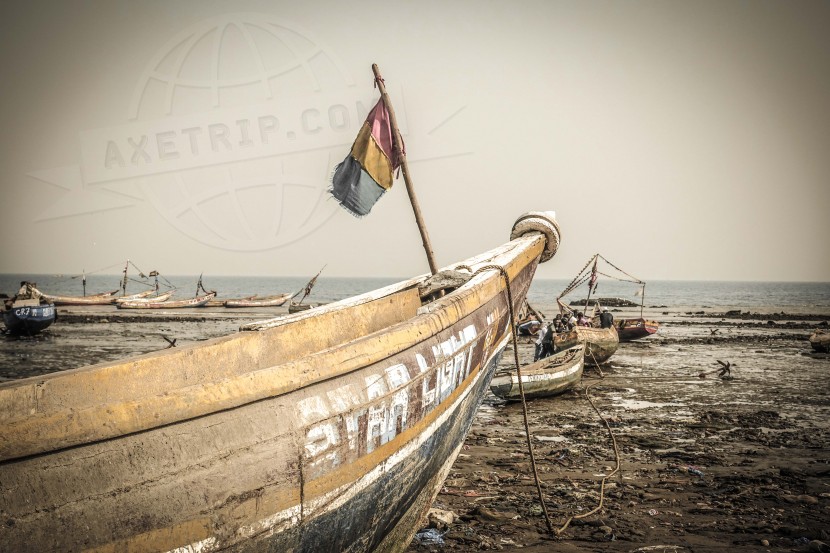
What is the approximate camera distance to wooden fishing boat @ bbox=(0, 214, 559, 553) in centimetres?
199

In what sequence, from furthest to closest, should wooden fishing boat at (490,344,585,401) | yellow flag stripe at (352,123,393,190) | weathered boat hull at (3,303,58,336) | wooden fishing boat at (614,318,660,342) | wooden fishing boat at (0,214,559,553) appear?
1. wooden fishing boat at (614,318,660,342)
2. weathered boat hull at (3,303,58,336)
3. wooden fishing boat at (490,344,585,401)
4. yellow flag stripe at (352,123,393,190)
5. wooden fishing boat at (0,214,559,553)

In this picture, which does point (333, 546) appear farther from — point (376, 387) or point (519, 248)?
point (519, 248)

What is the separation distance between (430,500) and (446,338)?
1.72m

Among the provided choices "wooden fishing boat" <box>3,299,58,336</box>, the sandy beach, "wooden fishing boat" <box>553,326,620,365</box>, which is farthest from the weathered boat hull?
"wooden fishing boat" <box>553,326,620,365</box>

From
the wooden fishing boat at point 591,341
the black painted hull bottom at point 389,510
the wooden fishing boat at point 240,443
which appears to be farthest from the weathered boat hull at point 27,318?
the black painted hull bottom at point 389,510

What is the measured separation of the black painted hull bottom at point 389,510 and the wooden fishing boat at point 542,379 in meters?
6.00

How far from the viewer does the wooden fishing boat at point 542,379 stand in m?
11.2

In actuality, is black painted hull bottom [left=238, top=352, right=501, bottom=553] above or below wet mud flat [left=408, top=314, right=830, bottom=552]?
above

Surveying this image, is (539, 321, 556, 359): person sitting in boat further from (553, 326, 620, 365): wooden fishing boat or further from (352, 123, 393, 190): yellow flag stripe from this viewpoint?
(352, 123, 393, 190): yellow flag stripe

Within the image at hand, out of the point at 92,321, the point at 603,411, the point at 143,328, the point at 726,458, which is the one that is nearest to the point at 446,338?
the point at 726,458

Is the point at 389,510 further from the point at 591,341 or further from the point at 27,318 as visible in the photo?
the point at 27,318

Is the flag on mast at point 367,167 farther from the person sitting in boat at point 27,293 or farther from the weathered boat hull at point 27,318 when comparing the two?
the person sitting in boat at point 27,293

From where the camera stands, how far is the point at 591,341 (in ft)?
55.5

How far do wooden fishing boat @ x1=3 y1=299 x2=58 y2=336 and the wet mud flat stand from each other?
23712 mm
